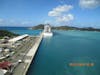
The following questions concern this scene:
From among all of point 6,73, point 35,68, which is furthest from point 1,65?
point 35,68

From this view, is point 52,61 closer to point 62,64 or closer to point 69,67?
point 62,64

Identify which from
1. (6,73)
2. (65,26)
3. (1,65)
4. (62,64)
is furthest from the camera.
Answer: (65,26)

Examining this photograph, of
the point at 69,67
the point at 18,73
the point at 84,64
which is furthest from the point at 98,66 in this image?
the point at 18,73

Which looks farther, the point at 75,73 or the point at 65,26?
the point at 65,26

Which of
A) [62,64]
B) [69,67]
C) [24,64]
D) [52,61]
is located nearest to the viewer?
[24,64]

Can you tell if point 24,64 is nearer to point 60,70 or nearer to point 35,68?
point 35,68

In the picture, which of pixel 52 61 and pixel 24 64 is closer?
pixel 24 64

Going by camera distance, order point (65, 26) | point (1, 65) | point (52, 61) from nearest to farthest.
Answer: point (1, 65)
point (52, 61)
point (65, 26)

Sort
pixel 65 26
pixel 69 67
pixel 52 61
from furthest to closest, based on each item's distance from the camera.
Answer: pixel 65 26, pixel 52 61, pixel 69 67

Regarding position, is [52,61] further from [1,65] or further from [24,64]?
[1,65]
